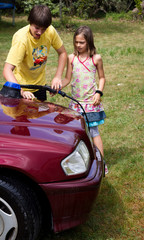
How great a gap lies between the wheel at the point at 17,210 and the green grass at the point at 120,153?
47cm

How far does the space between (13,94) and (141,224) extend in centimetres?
150

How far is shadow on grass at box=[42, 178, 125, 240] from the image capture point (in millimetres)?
2699

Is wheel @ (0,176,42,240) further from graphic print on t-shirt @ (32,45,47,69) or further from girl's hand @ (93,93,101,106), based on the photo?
graphic print on t-shirt @ (32,45,47,69)

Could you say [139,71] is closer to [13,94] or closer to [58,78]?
[58,78]

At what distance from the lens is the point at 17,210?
2.20 m

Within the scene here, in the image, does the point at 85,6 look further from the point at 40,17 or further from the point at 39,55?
the point at 40,17

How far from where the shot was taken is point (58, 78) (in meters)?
3.42

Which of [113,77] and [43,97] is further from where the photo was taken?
[113,77]

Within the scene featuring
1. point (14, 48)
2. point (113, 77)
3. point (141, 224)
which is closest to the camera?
point (141, 224)

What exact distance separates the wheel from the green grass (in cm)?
47

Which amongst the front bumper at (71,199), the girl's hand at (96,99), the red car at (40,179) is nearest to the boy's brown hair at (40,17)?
the girl's hand at (96,99)

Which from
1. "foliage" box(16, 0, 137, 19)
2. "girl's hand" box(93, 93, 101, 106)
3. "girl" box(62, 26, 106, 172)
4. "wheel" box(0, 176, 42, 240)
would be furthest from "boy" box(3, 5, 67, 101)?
"foliage" box(16, 0, 137, 19)

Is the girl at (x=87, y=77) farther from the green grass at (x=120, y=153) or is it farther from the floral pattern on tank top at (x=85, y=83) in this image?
the green grass at (x=120, y=153)

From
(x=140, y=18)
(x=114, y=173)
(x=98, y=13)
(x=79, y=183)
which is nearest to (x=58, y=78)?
(x=114, y=173)
